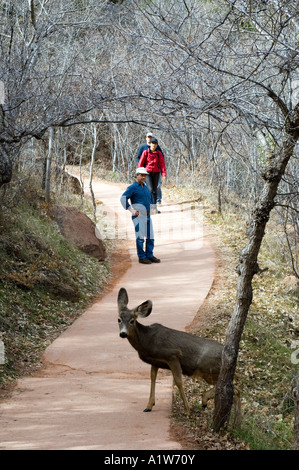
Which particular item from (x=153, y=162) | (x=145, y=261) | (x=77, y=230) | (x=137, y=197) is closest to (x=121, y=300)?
(x=137, y=197)

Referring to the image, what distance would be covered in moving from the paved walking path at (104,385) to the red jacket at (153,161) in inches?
174

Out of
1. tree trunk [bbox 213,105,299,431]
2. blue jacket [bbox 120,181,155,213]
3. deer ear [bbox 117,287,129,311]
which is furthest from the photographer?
blue jacket [bbox 120,181,155,213]

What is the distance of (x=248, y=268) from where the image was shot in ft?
21.9

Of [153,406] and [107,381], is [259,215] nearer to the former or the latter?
[153,406]

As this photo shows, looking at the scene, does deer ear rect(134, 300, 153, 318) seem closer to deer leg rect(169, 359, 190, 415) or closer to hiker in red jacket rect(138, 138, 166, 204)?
deer leg rect(169, 359, 190, 415)

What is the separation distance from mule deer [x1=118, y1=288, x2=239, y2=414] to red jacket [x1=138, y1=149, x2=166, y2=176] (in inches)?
459

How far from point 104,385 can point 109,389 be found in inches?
7.7

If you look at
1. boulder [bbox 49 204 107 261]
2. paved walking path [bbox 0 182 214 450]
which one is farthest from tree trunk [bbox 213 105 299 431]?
boulder [bbox 49 204 107 261]

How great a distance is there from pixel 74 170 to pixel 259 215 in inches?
1091

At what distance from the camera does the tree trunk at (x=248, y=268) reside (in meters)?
6.55

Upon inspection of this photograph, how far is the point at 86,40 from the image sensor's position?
63.9 ft

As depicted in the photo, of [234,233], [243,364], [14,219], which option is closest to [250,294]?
[243,364]

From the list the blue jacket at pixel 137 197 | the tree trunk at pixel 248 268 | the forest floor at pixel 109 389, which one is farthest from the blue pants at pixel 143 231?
the tree trunk at pixel 248 268

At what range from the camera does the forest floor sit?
6309 millimetres
